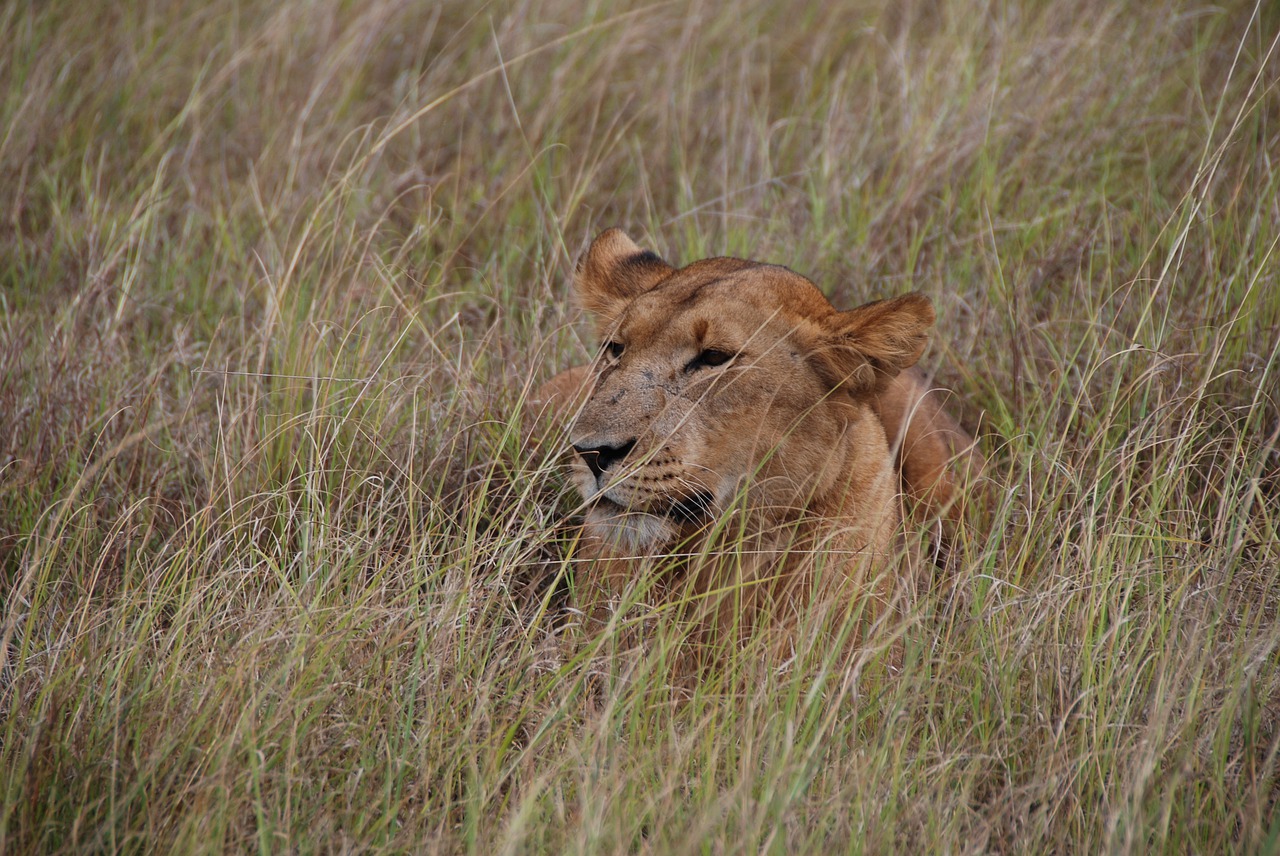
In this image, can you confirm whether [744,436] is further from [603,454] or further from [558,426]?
[558,426]

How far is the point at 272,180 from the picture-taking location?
525 centimetres

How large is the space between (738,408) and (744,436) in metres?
0.07

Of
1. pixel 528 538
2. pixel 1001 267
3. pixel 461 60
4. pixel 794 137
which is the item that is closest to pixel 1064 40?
pixel 794 137

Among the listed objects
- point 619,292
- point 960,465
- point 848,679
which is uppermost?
point 619,292

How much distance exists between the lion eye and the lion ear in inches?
9.5

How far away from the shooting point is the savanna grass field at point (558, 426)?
243 centimetres

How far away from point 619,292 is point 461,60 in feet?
9.82

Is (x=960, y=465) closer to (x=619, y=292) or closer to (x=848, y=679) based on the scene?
(x=619, y=292)

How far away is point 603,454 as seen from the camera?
9.64 ft

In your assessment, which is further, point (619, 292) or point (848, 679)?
point (619, 292)

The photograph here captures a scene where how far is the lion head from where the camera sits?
298 cm

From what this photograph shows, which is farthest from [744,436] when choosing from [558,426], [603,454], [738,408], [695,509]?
[558,426]

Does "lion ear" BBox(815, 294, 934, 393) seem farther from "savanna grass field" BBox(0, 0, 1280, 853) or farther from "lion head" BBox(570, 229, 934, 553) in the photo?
"savanna grass field" BBox(0, 0, 1280, 853)

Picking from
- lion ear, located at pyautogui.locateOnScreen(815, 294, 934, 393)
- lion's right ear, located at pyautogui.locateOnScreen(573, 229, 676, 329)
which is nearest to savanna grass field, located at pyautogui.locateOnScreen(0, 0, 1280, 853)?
lion's right ear, located at pyautogui.locateOnScreen(573, 229, 676, 329)
